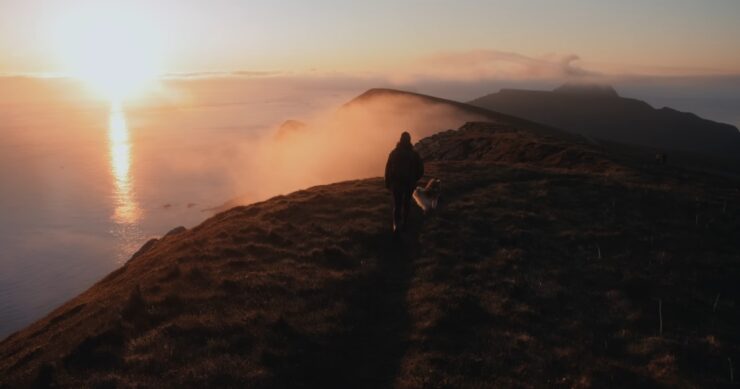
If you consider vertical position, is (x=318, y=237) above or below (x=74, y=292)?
above

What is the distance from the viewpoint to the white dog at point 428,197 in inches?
943

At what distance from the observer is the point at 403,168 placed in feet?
64.6

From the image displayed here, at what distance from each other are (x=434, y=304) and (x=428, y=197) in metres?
10.3

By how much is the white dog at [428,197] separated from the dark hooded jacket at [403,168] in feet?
13.2

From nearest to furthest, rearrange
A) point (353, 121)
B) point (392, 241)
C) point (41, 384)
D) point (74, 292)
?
point (41, 384)
point (392, 241)
point (74, 292)
point (353, 121)

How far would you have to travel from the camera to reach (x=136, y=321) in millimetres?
14031

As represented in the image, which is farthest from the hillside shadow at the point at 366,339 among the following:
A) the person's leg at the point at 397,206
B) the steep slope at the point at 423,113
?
the steep slope at the point at 423,113

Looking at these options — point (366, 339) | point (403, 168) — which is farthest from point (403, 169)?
point (366, 339)

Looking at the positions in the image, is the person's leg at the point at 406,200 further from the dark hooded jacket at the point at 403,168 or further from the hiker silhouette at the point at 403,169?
the dark hooded jacket at the point at 403,168

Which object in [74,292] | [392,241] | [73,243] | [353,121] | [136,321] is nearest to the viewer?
[136,321]

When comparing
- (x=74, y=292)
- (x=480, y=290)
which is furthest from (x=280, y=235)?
(x=74, y=292)

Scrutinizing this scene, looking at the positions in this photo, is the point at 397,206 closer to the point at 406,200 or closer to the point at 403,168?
the point at 406,200

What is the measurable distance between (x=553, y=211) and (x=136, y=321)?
62.2 ft

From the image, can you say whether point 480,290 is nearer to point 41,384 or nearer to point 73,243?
point 41,384
